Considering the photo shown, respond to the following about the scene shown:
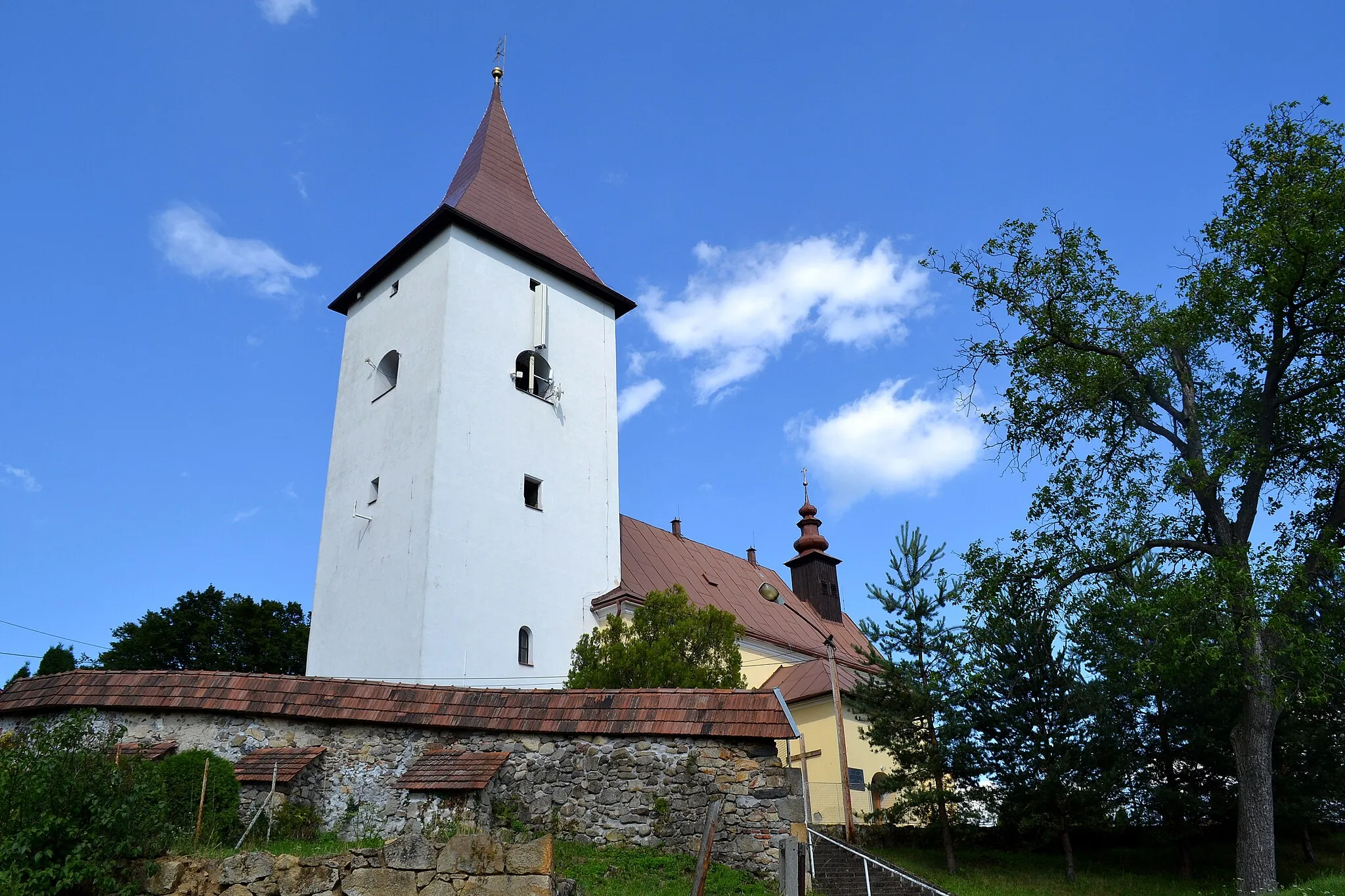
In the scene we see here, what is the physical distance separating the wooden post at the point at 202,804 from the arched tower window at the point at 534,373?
14003 millimetres

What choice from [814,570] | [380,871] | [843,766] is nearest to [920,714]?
[843,766]

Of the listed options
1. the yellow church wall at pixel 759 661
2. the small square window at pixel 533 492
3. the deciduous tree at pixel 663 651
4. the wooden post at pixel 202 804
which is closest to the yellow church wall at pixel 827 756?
the yellow church wall at pixel 759 661

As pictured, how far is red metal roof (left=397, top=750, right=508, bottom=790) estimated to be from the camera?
10805 mm

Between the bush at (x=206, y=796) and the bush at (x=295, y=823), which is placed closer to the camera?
the bush at (x=206, y=796)

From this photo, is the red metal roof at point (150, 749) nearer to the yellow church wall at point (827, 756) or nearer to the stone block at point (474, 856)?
the stone block at point (474, 856)

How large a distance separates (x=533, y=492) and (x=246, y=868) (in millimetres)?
14677

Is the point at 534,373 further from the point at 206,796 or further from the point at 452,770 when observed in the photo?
the point at 206,796

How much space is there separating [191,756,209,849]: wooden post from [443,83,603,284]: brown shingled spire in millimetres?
16127

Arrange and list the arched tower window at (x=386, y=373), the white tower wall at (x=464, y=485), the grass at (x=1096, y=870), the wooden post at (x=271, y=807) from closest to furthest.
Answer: the wooden post at (x=271, y=807), the grass at (x=1096, y=870), the white tower wall at (x=464, y=485), the arched tower window at (x=386, y=373)

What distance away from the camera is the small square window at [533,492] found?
22.0 m

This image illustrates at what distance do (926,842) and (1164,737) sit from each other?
4.71 metres

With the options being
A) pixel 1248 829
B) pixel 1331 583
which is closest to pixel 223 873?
pixel 1248 829

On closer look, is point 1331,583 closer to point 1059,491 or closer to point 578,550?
point 1059,491

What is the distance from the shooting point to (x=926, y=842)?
17.8 meters
